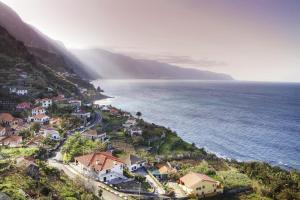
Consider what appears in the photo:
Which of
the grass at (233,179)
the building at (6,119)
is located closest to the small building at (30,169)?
the grass at (233,179)

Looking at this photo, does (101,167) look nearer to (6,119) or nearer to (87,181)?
(87,181)

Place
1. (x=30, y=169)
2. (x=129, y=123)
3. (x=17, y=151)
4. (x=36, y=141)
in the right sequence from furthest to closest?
1. (x=129, y=123)
2. (x=36, y=141)
3. (x=17, y=151)
4. (x=30, y=169)

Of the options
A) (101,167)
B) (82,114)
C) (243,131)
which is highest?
(82,114)

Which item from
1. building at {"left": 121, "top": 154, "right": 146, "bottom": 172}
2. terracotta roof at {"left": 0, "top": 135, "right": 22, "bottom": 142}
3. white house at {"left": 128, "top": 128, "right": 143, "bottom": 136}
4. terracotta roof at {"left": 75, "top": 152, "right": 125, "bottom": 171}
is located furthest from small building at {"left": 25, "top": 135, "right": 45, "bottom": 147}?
white house at {"left": 128, "top": 128, "right": 143, "bottom": 136}

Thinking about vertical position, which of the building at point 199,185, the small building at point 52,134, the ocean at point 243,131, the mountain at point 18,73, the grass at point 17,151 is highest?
the mountain at point 18,73

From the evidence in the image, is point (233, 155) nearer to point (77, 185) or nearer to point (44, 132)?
point (44, 132)

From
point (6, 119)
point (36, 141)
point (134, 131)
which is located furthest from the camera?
point (134, 131)

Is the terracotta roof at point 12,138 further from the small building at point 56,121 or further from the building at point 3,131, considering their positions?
the small building at point 56,121

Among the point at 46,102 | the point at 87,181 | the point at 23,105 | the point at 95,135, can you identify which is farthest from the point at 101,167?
the point at 46,102
